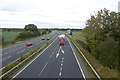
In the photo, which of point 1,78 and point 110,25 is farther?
point 110,25

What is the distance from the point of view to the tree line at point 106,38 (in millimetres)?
33231

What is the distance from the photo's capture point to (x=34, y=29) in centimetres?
14725

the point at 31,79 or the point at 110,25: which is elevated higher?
the point at 110,25

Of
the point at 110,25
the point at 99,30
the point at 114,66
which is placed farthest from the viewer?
the point at 99,30

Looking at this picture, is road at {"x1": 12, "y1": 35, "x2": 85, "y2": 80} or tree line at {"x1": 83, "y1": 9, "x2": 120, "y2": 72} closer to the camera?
road at {"x1": 12, "y1": 35, "x2": 85, "y2": 80}

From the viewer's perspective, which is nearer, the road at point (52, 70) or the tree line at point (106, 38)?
the road at point (52, 70)

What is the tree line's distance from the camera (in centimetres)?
3323

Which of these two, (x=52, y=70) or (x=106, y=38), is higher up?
(x=106, y=38)

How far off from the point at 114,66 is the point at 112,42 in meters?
3.95

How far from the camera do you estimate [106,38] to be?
41375mm

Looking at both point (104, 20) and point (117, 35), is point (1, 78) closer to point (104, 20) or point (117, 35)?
point (117, 35)

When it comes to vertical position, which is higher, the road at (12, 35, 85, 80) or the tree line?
the tree line

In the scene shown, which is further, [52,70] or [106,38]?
[106,38]

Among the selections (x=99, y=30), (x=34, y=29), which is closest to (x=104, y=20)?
(x=99, y=30)
